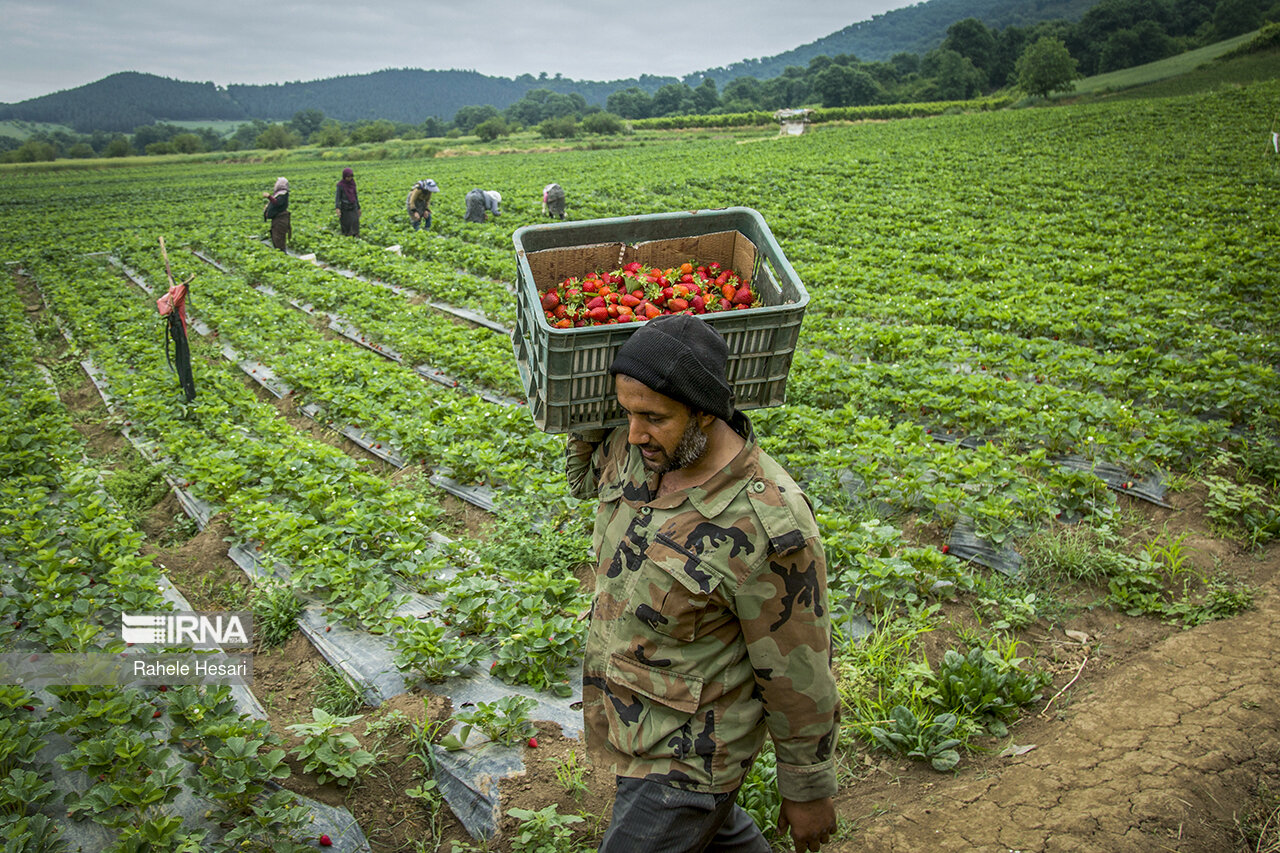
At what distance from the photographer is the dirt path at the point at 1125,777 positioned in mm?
2570

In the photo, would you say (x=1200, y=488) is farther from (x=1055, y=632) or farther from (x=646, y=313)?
(x=646, y=313)

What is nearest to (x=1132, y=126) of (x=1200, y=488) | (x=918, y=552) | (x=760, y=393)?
(x=1200, y=488)

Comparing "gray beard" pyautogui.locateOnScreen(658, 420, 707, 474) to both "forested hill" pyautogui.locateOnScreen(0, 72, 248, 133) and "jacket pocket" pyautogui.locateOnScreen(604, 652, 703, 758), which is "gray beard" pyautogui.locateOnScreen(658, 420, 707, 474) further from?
"forested hill" pyautogui.locateOnScreen(0, 72, 248, 133)

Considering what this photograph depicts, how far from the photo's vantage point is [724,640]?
6.04 feet

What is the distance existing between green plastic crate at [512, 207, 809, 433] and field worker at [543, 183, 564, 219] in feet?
49.4

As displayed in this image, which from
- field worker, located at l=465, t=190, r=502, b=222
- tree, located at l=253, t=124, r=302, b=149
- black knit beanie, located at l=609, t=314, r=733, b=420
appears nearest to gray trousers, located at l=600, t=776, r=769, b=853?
black knit beanie, located at l=609, t=314, r=733, b=420

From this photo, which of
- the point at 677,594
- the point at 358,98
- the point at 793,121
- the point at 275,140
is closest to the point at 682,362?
the point at 677,594

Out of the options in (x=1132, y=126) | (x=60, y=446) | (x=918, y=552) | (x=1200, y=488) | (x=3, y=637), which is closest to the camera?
(x=3, y=637)

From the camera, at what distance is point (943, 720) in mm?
3160

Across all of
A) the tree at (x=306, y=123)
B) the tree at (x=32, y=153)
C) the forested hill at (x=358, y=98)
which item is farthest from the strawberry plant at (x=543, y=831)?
the forested hill at (x=358, y=98)

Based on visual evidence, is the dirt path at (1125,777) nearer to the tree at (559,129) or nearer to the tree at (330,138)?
the tree at (559,129)

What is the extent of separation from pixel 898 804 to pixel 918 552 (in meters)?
1.64

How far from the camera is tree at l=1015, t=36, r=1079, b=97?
52.4 m

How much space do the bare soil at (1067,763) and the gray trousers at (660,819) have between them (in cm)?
101
